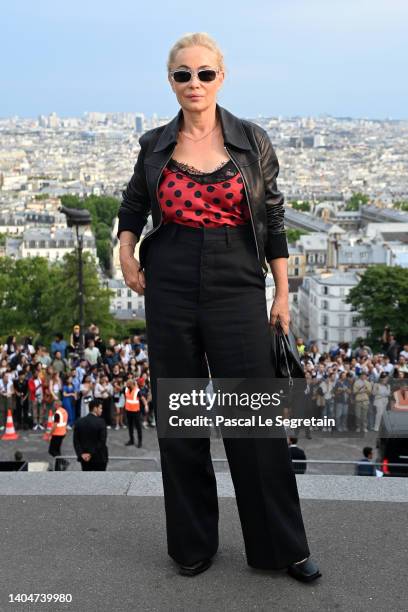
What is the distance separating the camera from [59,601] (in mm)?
3631

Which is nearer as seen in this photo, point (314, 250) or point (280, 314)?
point (280, 314)

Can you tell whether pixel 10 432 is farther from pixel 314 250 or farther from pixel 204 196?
pixel 314 250

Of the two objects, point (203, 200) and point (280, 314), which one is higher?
point (203, 200)

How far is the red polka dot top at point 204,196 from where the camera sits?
3691 mm

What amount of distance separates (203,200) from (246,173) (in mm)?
187

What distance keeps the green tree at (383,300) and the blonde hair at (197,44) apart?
39988mm

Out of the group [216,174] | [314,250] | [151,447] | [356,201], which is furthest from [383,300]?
[356,201]

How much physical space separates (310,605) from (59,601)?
906 mm

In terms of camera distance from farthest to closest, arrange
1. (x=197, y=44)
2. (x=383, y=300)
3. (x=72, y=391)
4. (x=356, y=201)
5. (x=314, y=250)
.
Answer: (x=356, y=201) < (x=314, y=250) < (x=383, y=300) < (x=72, y=391) < (x=197, y=44)

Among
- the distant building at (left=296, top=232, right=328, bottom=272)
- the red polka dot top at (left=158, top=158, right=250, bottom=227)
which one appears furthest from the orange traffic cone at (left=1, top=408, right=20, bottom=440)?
the distant building at (left=296, top=232, right=328, bottom=272)

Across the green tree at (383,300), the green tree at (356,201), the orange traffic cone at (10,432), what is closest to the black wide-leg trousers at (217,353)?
the orange traffic cone at (10,432)

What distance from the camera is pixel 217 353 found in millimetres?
3822

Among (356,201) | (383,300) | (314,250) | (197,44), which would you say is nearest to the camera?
(197,44)

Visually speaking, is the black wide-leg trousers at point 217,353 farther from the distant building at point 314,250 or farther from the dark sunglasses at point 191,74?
the distant building at point 314,250
